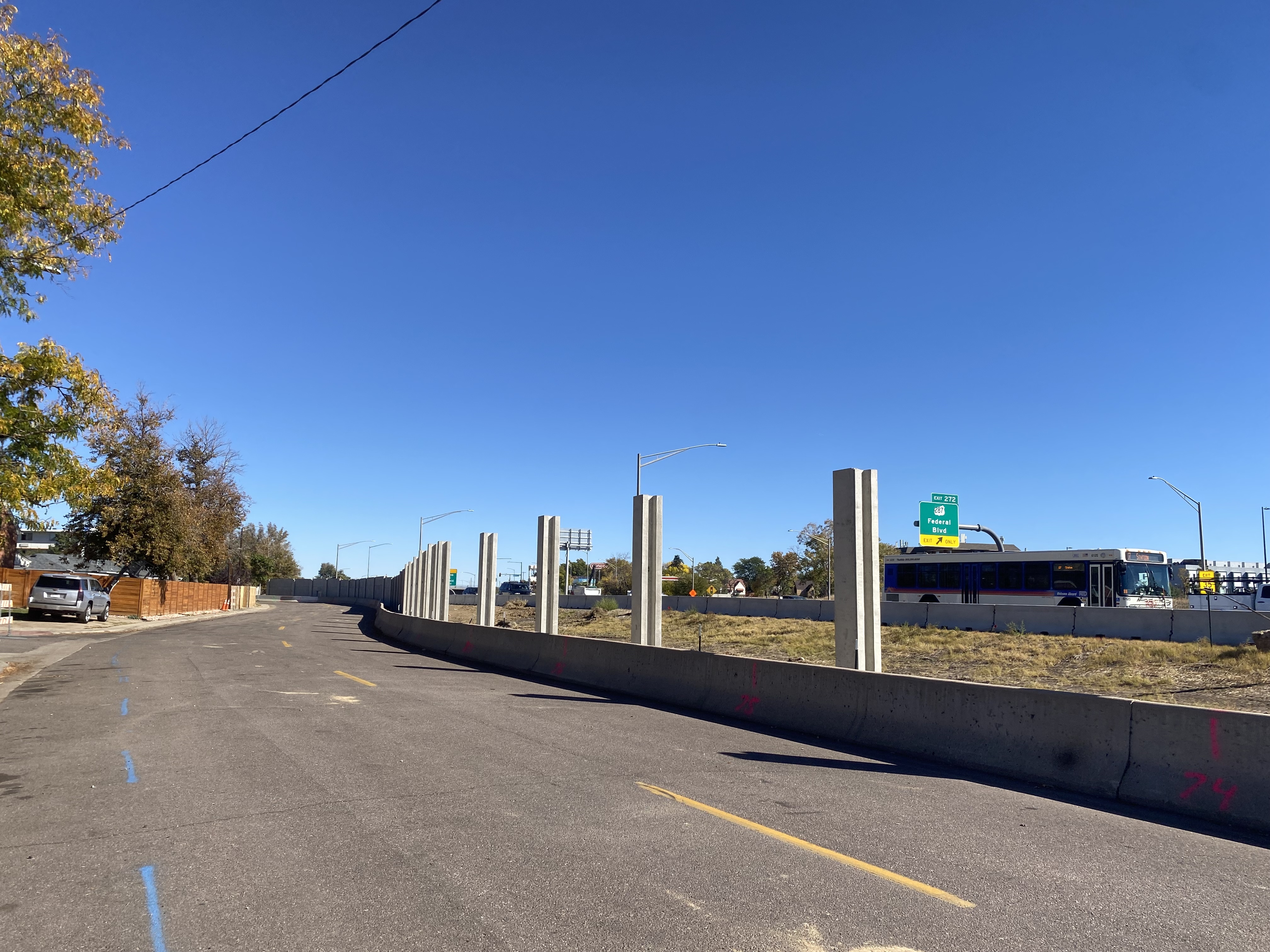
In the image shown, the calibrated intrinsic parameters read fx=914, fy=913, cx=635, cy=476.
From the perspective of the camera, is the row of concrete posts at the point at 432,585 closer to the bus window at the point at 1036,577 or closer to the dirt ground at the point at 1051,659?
the dirt ground at the point at 1051,659

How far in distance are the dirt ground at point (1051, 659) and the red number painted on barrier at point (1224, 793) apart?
13.9 ft

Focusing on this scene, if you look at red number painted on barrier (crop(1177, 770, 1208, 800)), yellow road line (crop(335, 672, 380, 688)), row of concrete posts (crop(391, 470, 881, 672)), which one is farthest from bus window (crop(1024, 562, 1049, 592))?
red number painted on barrier (crop(1177, 770, 1208, 800))

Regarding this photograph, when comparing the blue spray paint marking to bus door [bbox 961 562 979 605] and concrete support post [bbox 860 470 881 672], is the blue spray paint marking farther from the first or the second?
bus door [bbox 961 562 979 605]

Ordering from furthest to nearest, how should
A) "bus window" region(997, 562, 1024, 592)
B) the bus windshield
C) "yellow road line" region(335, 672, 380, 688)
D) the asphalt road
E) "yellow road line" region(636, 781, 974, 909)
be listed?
1. "bus window" region(997, 562, 1024, 592)
2. the bus windshield
3. "yellow road line" region(335, 672, 380, 688)
4. "yellow road line" region(636, 781, 974, 909)
5. the asphalt road

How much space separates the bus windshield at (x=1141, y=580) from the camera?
36844mm

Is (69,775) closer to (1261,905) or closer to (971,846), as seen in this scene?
(971,846)

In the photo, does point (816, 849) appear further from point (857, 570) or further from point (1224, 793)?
point (857, 570)

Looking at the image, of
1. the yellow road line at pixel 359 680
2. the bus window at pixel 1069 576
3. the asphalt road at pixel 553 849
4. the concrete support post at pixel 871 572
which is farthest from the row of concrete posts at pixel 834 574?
the bus window at pixel 1069 576

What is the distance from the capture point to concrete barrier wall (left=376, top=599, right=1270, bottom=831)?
7.91m

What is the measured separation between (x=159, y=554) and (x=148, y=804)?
42.2 m

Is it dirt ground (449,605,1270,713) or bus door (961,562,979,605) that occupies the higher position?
bus door (961,562,979,605)

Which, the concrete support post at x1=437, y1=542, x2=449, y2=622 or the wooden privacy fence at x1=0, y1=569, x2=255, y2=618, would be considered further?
the wooden privacy fence at x1=0, y1=569, x2=255, y2=618

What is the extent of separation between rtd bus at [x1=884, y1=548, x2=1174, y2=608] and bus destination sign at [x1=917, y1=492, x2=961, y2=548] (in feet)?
18.1

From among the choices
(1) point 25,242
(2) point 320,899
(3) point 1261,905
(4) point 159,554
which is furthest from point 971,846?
(4) point 159,554
